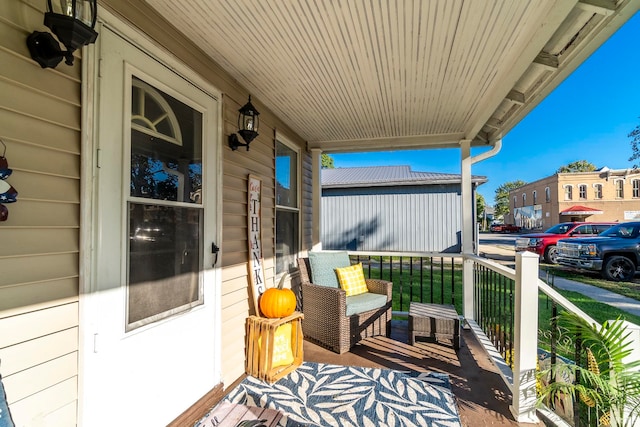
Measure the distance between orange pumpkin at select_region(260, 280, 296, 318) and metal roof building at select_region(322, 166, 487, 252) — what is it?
326 inches

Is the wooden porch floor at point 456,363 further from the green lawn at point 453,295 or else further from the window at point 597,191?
the window at point 597,191

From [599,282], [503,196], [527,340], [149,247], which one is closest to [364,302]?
[527,340]

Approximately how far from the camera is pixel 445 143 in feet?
13.1

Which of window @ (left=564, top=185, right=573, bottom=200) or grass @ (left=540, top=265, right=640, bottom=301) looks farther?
window @ (left=564, top=185, right=573, bottom=200)

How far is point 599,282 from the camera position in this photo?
21.4ft

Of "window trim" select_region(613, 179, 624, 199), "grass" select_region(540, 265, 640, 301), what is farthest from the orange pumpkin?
"window trim" select_region(613, 179, 624, 199)

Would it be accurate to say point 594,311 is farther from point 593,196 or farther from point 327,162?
point 593,196

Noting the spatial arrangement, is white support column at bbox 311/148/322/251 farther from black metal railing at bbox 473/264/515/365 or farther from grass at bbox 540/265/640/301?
grass at bbox 540/265/640/301

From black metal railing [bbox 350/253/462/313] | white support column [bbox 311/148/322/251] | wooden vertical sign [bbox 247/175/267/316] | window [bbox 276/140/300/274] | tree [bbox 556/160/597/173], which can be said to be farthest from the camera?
tree [bbox 556/160/597/173]

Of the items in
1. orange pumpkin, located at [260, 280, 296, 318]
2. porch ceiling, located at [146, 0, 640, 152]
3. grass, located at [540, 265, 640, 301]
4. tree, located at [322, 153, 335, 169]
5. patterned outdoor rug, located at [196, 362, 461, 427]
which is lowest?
grass, located at [540, 265, 640, 301]

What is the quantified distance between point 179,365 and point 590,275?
9.58m

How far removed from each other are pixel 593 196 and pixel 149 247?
94.3 feet

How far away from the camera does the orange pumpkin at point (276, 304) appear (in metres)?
2.54

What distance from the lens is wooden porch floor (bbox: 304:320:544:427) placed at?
205cm
